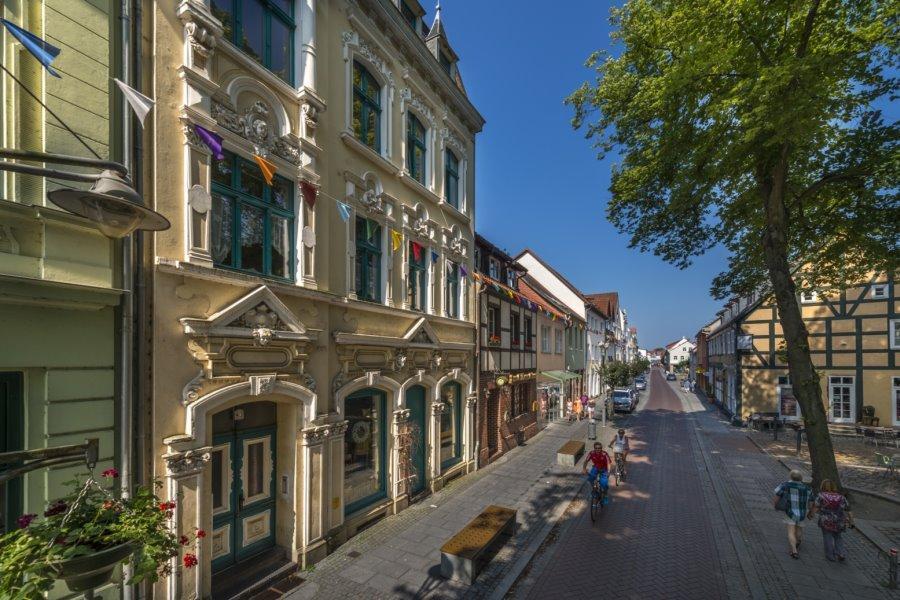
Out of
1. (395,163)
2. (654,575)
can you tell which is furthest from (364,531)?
(395,163)

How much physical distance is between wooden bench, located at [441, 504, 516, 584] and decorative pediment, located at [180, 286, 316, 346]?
14.5ft

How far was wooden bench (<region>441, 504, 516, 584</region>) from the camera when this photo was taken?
7141mm

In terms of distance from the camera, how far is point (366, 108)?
32.0 ft

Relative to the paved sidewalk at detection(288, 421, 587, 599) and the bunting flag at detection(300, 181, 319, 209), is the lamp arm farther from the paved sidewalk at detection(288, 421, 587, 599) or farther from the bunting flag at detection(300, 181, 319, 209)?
the paved sidewalk at detection(288, 421, 587, 599)

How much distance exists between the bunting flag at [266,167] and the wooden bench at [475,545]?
6734 mm

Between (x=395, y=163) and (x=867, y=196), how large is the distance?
11788 millimetres

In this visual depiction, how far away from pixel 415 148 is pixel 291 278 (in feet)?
19.0

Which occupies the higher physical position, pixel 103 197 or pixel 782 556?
pixel 103 197

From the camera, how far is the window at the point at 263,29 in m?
→ 6.75

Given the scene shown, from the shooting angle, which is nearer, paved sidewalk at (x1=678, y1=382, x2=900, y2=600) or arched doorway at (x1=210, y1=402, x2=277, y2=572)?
arched doorway at (x1=210, y1=402, x2=277, y2=572)

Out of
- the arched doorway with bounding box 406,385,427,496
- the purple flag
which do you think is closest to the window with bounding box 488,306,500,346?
the arched doorway with bounding box 406,385,427,496

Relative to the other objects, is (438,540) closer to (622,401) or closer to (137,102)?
(137,102)

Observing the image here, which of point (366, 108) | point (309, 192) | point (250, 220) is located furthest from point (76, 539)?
point (366, 108)

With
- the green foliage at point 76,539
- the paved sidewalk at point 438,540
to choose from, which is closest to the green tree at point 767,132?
the paved sidewalk at point 438,540
